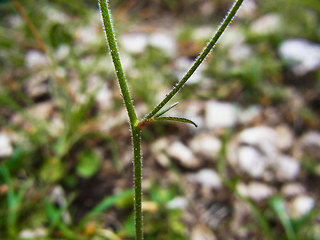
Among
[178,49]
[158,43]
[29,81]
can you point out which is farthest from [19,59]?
[178,49]

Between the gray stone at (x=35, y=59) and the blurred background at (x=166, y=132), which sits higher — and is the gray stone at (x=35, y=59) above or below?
above

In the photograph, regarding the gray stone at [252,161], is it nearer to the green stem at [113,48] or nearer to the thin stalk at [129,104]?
the thin stalk at [129,104]

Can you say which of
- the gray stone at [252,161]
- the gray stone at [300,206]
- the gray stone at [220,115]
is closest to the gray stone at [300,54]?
the gray stone at [220,115]

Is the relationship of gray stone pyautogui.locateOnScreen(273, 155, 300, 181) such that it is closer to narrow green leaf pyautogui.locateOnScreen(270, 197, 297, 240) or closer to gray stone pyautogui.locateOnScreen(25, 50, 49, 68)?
narrow green leaf pyautogui.locateOnScreen(270, 197, 297, 240)

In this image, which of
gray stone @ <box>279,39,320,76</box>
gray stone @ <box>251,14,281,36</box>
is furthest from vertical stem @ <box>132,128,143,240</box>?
gray stone @ <box>251,14,281,36</box>

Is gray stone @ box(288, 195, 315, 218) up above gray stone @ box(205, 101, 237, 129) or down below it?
below

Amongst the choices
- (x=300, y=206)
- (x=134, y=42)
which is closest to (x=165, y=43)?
(x=134, y=42)

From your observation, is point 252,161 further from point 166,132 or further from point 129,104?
point 129,104

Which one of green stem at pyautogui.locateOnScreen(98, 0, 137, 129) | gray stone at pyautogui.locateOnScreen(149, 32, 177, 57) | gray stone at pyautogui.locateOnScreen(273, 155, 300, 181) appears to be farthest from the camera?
gray stone at pyautogui.locateOnScreen(149, 32, 177, 57)
